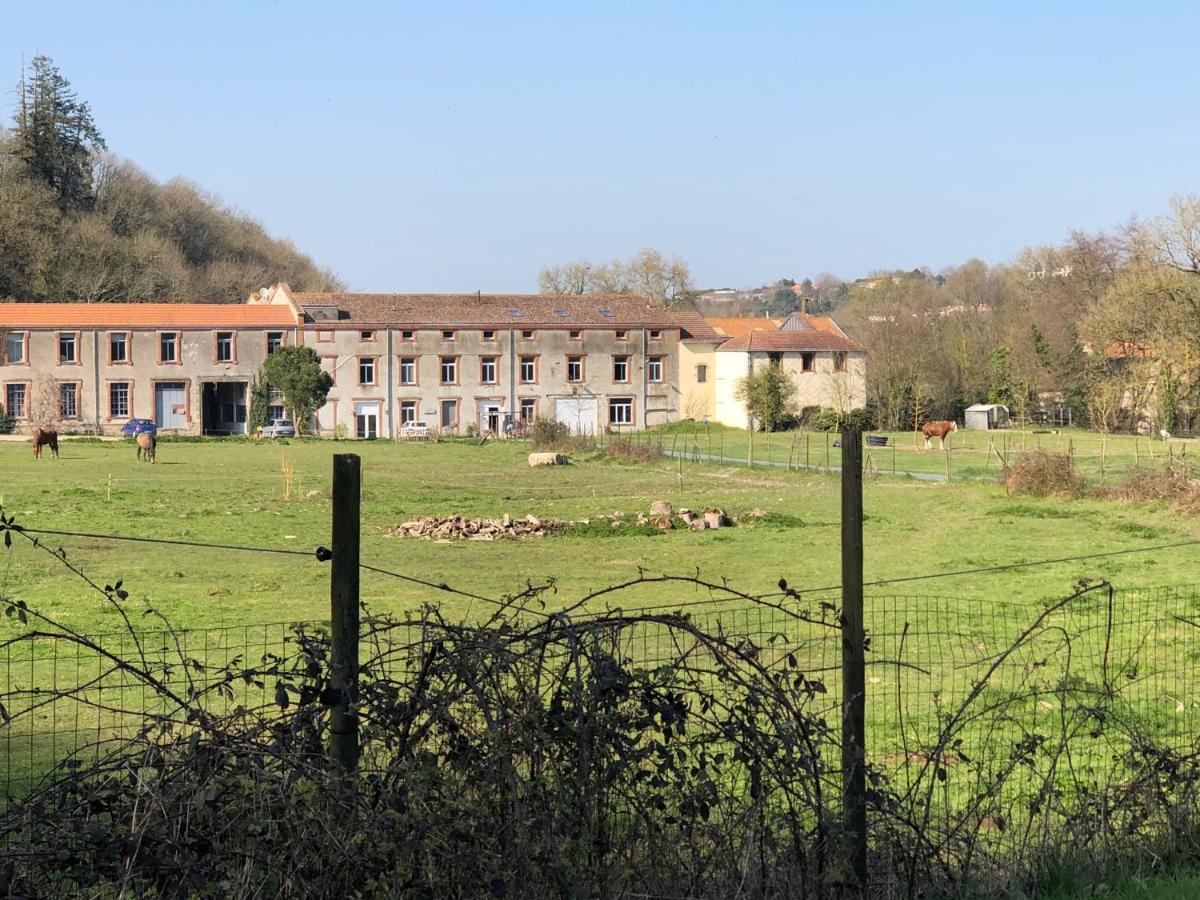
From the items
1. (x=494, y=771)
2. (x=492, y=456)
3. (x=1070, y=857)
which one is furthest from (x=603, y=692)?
(x=492, y=456)

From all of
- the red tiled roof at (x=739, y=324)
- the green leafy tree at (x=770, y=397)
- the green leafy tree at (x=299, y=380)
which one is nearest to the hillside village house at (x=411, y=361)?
the green leafy tree at (x=770, y=397)

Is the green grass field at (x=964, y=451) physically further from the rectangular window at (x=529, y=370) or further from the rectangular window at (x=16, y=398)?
the rectangular window at (x=16, y=398)

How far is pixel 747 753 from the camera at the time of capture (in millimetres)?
4656

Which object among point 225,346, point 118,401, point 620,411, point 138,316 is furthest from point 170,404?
point 620,411

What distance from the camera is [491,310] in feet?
257

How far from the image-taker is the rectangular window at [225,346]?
73.6 metres

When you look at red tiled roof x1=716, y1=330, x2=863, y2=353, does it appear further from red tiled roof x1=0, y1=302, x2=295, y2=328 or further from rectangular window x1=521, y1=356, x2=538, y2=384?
red tiled roof x1=0, y1=302, x2=295, y2=328

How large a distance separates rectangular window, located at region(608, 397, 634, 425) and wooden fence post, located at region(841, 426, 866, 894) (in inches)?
2895

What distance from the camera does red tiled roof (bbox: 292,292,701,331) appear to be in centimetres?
7538

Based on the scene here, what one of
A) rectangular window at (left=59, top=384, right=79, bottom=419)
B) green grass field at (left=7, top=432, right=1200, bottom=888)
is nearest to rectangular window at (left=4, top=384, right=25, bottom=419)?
rectangular window at (left=59, top=384, right=79, bottom=419)

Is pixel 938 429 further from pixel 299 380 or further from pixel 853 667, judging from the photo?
pixel 853 667

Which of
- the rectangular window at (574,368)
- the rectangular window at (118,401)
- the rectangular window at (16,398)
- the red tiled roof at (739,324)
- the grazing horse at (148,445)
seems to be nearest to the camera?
the grazing horse at (148,445)

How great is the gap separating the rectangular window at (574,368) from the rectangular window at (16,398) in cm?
2917

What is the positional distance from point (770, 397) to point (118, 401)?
34665 mm
